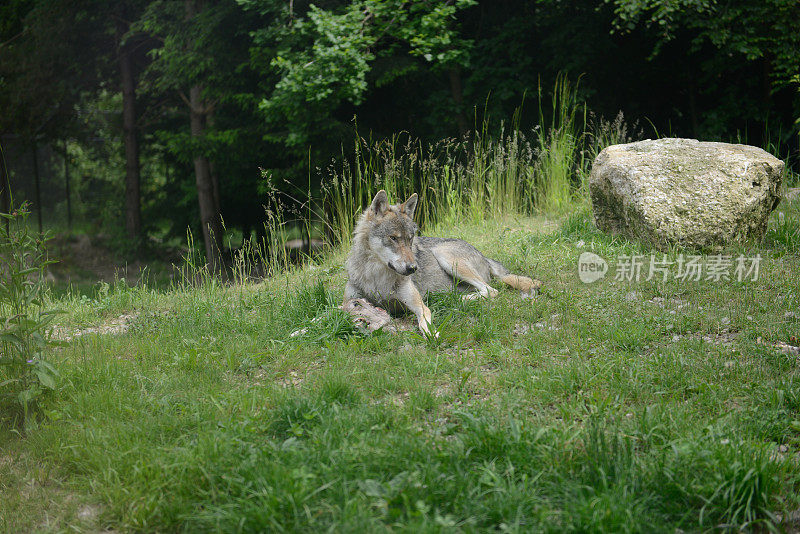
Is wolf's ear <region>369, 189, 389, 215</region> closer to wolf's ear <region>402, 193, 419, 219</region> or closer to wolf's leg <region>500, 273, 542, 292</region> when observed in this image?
wolf's ear <region>402, 193, 419, 219</region>

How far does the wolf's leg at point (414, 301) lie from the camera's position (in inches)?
218

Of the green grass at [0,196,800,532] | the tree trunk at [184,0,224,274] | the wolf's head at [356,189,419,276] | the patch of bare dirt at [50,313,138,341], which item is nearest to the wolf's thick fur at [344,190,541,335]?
the wolf's head at [356,189,419,276]

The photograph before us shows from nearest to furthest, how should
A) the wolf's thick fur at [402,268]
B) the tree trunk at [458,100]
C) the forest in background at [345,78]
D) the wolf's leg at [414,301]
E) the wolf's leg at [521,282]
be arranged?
1. the wolf's leg at [414,301]
2. the wolf's thick fur at [402,268]
3. the wolf's leg at [521,282]
4. the forest in background at [345,78]
5. the tree trunk at [458,100]

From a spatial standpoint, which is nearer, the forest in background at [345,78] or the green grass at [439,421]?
the green grass at [439,421]

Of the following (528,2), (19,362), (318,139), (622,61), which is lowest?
(19,362)

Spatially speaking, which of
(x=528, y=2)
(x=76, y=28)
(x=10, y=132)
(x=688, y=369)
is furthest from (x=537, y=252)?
(x=10, y=132)

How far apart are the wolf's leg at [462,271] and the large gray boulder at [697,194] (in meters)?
2.00

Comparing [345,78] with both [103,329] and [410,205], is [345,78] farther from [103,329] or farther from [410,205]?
[103,329]

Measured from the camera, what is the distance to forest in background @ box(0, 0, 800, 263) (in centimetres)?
1018

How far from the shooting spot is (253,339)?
5.27 meters

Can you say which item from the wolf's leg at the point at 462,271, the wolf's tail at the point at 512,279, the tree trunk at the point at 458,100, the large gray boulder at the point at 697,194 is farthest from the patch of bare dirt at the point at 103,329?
the tree trunk at the point at 458,100

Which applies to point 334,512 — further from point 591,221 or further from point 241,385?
point 591,221

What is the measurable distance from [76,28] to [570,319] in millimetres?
15044

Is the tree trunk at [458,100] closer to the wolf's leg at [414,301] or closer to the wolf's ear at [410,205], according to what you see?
the wolf's ear at [410,205]
